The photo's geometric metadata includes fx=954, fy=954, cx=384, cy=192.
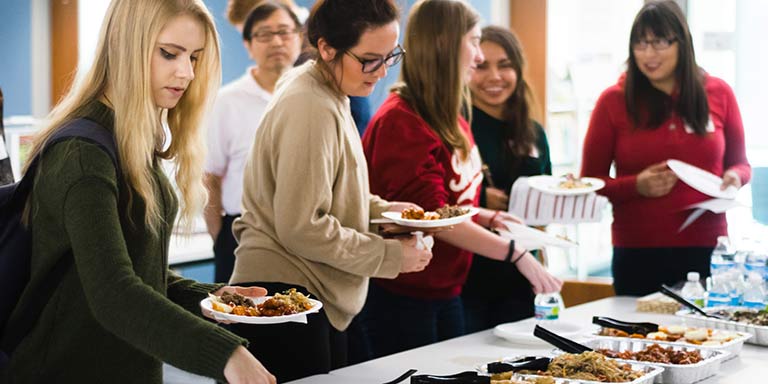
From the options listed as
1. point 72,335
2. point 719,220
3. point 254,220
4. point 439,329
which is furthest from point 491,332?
point 72,335

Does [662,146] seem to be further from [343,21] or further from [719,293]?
[343,21]

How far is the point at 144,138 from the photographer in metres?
1.60

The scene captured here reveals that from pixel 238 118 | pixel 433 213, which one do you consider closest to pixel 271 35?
pixel 238 118

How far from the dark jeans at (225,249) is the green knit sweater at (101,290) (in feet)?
6.48

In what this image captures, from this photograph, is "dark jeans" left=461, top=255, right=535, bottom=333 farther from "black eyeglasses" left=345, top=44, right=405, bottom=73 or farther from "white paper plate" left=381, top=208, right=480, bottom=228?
→ "black eyeglasses" left=345, top=44, right=405, bottom=73

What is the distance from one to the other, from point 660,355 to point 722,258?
3.18 feet

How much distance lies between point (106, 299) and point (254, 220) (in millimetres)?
877

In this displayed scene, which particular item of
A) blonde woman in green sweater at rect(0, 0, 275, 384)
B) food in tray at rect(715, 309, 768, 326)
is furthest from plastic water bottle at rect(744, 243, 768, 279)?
blonde woman in green sweater at rect(0, 0, 275, 384)

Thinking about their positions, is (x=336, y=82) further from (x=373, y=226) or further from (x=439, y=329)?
(x=439, y=329)

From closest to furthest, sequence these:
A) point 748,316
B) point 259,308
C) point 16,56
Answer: point 259,308, point 748,316, point 16,56

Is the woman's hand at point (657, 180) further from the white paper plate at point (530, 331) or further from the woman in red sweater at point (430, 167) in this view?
the white paper plate at point (530, 331)

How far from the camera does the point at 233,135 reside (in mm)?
3689

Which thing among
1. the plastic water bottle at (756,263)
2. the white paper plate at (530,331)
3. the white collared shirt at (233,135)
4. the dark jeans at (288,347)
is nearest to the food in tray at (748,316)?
the plastic water bottle at (756,263)

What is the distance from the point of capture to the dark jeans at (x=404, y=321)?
2.75 meters
